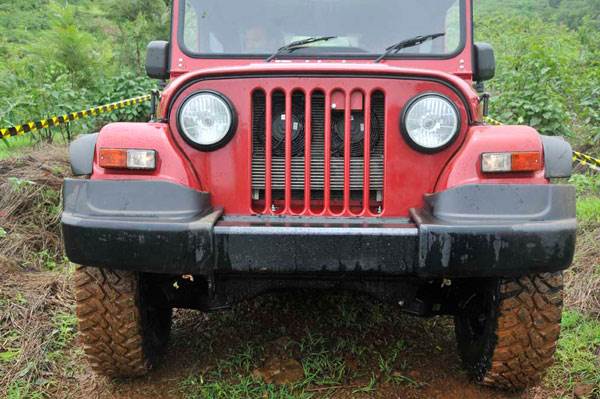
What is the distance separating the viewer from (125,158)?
2242 mm

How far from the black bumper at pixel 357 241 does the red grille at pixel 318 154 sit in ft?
0.91

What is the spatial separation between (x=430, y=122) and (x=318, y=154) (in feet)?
1.58

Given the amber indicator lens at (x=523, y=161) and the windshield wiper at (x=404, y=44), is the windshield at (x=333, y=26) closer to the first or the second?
the windshield wiper at (x=404, y=44)

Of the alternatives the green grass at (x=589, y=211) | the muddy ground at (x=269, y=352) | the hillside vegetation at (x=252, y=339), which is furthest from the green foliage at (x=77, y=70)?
the green grass at (x=589, y=211)

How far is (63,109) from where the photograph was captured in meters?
7.72

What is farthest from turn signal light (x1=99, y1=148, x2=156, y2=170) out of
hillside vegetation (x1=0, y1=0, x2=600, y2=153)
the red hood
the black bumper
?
hillside vegetation (x1=0, y1=0, x2=600, y2=153)

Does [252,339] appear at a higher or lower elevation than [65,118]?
lower

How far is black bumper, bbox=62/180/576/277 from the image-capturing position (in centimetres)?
202

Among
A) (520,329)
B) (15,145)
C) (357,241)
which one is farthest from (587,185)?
(15,145)

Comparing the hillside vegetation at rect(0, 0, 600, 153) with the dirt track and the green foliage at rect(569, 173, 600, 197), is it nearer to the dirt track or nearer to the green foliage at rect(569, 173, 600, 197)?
the green foliage at rect(569, 173, 600, 197)

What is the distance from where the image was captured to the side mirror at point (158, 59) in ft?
11.0

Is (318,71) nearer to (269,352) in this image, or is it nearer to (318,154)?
(318,154)

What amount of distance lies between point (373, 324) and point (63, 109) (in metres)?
6.06

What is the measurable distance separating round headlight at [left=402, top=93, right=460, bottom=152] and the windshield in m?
0.84
